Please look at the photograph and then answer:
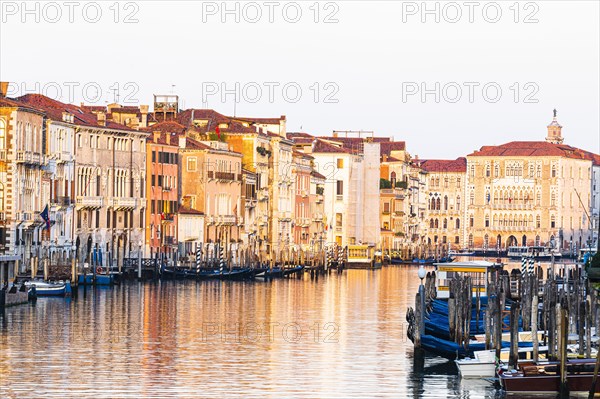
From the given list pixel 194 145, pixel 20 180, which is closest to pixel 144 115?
pixel 194 145

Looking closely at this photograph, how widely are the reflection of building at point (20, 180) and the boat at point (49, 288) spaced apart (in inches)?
174

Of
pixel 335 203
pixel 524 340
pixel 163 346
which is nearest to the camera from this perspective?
pixel 524 340

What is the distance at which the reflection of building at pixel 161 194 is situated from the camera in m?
71.2

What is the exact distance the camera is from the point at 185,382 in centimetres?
2806

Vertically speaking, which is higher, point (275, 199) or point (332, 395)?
point (275, 199)

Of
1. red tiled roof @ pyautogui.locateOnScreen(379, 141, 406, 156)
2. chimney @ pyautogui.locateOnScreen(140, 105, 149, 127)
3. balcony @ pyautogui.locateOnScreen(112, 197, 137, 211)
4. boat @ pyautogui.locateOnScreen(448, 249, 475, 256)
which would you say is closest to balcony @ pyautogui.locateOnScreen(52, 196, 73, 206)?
balcony @ pyautogui.locateOnScreen(112, 197, 137, 211)

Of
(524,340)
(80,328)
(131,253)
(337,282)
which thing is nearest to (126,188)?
(131,253)

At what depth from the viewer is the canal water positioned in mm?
27359

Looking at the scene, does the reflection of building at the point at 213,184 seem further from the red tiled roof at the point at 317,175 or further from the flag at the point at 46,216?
the flag at the point at 46,216

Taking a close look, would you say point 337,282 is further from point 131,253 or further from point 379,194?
point 379,194

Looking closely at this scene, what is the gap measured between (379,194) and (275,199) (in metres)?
23.8

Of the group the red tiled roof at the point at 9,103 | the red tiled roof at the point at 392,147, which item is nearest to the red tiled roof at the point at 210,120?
the red tiled roof at the point at 9,103

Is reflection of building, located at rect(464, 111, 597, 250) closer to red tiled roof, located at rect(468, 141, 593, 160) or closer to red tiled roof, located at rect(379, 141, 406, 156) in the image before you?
red tiled roof, located at rect(468, 141, 593, 160)

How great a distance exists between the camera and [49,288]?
48188mm
